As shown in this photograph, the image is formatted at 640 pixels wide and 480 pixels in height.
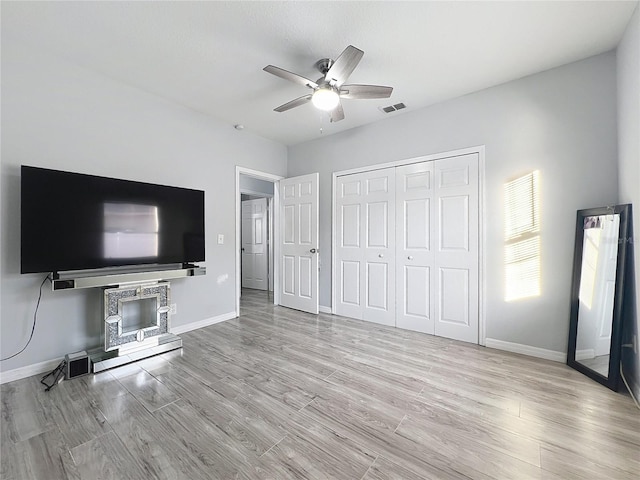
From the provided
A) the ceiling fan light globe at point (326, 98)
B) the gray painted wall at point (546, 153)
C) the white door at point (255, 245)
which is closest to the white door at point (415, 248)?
the gray painted wall at point (546, 153)

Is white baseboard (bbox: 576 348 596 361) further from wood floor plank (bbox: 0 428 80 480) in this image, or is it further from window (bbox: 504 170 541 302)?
wood floor plank (bbox: 0 428 80 480)

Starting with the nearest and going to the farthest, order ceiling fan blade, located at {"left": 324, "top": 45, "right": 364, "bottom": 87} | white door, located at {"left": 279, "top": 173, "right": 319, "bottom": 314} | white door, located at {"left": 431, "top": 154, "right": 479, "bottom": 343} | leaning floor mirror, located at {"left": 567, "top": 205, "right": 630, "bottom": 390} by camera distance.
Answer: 1. ceiling fan blade, located at {"left": 324, "top": 45, "right": 364, "bottom": 87}
2. leaning floor mirror, located at {"left": 567, "top": 205, "right": 630, "bottom": 390}
3. white door, located at {"left": 431, "top": 154, "right": 479, "bottom": 343}
4. white door, located at {"left": 279, "top": 173, "right": 319, "bottom": 314}

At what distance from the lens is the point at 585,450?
4.98 feet

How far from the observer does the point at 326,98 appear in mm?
2420

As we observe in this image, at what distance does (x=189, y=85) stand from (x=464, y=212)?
340 centimetres

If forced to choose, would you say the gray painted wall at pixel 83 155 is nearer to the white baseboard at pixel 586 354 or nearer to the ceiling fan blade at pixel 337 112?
the ceiling fan blade at pixel 337 112

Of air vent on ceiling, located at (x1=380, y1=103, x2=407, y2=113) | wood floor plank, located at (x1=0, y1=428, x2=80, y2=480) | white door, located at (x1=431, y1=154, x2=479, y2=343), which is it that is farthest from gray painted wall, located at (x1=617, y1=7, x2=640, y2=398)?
wood floor plank, located at (x1=0, y1=428, x2=80, y2=480)

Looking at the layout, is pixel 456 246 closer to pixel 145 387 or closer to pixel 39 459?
pixel 145 387

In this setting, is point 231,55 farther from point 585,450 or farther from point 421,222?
point 585,450

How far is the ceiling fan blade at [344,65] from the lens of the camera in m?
1.95

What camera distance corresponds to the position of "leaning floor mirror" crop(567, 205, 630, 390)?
2133 mm

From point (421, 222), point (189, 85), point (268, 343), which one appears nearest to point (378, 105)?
point (421, 222)

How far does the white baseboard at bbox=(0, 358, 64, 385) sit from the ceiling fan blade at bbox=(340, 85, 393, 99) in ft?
11.8

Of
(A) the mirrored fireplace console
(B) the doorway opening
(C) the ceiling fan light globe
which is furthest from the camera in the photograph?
(B) the doorway opening
